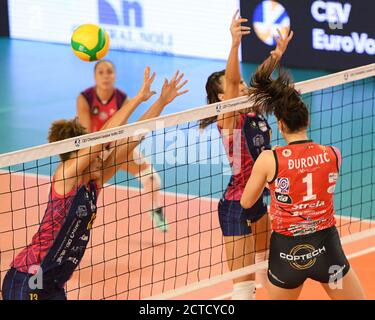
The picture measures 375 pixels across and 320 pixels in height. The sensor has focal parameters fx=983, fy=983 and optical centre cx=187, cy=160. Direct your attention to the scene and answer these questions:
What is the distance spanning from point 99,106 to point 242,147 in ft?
10.6

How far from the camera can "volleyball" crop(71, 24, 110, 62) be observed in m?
10.9

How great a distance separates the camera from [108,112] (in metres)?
11.3

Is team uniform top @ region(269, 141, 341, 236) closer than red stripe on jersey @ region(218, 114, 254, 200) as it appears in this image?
Yes

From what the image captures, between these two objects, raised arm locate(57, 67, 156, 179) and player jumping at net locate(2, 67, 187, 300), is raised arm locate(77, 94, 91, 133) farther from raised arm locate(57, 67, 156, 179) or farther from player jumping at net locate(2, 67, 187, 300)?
player jumping at net locate(2, 67, 187, 300)

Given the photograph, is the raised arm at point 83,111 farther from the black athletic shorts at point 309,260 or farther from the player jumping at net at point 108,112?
the black athletic shorts at point 309,260

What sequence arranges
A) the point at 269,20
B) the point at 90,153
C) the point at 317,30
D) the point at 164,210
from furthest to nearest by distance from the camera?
the point at 269,20 → the point at 317,30 → the point at 164,210 → the point at 90,153

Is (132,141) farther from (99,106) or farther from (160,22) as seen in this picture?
(160,22)

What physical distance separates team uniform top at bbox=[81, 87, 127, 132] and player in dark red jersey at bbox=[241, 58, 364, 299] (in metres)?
4.19

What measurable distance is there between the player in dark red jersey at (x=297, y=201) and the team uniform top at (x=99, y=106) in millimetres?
4187

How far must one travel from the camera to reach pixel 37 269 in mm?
7297

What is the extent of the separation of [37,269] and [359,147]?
7.25m

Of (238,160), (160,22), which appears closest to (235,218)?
(238,160)

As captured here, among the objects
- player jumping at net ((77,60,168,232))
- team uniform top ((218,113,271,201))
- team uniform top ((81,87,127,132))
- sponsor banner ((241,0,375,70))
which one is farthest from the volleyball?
sponsor banner ((241,0,375,70))

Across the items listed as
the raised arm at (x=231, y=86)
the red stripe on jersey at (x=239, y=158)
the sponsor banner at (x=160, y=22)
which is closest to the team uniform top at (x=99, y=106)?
the raised arm at (x=231, y=86)
